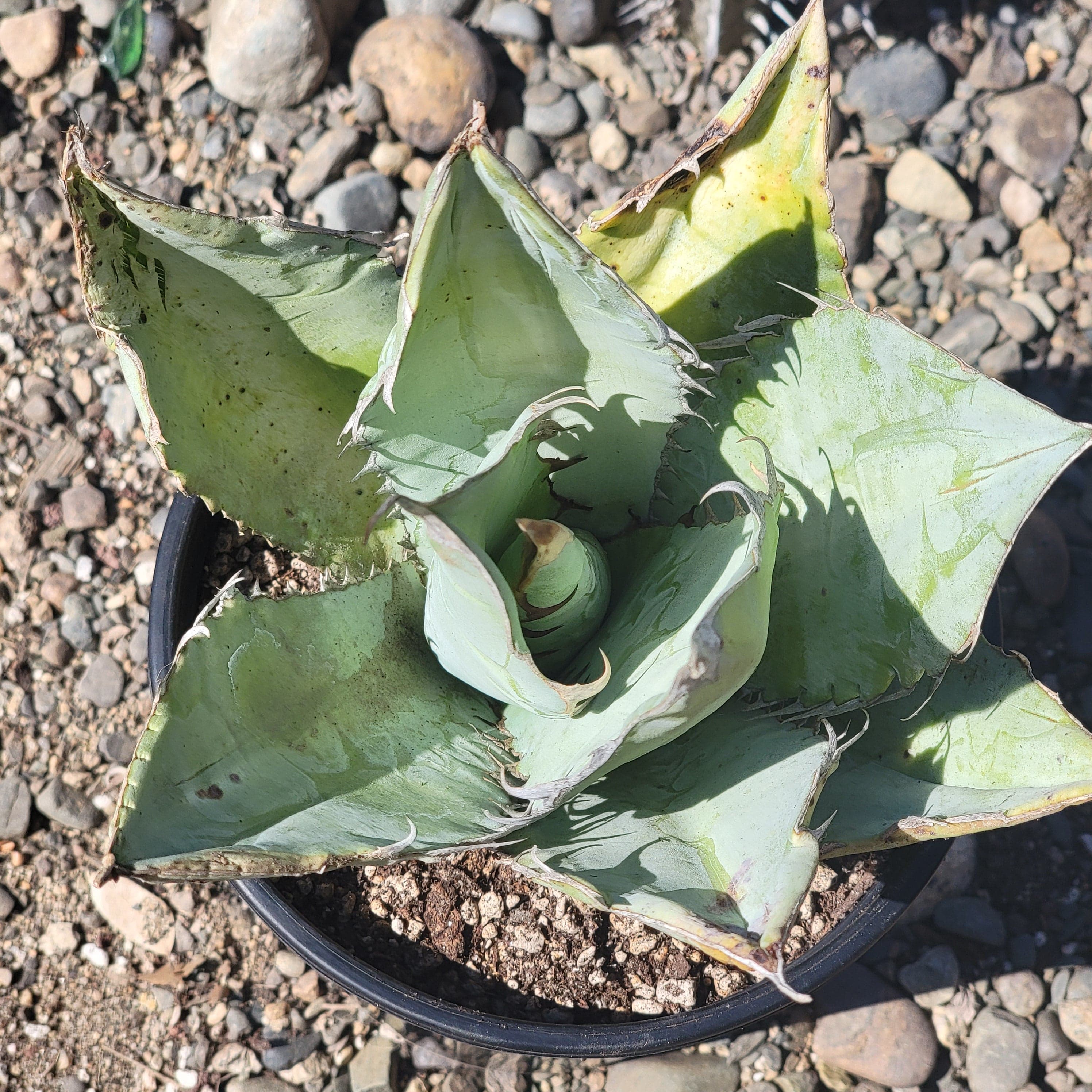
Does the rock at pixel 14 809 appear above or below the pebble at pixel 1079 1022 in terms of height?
above

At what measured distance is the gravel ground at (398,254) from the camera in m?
1.54

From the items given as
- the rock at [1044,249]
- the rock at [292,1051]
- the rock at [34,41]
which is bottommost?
the rock at [292,1051]

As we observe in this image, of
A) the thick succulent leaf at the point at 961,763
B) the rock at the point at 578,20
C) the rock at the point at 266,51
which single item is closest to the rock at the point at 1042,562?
the thick succulent leaf at the point at 961,763

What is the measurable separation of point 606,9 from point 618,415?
124 cm

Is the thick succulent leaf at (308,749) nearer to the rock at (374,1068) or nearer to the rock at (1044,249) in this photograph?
→ the rock at (374,1068)

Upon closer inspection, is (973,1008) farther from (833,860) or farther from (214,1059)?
(214,1059)

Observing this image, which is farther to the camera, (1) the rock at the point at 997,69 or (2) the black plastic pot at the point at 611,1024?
(1) the rock at the point at 997,69

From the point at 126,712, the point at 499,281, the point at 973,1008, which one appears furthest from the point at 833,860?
the point at 126,712

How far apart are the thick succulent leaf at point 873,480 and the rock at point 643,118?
3.41 ft

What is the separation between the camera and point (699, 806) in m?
0.85

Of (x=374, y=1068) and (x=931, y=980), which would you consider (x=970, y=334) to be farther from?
(x=374, y=1068)

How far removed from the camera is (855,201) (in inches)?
69.7

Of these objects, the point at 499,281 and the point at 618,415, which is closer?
the point at 499,281

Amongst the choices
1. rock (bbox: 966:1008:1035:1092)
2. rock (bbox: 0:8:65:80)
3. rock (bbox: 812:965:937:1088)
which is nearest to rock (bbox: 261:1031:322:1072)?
rock (bbox: 812:965:937:1088)
